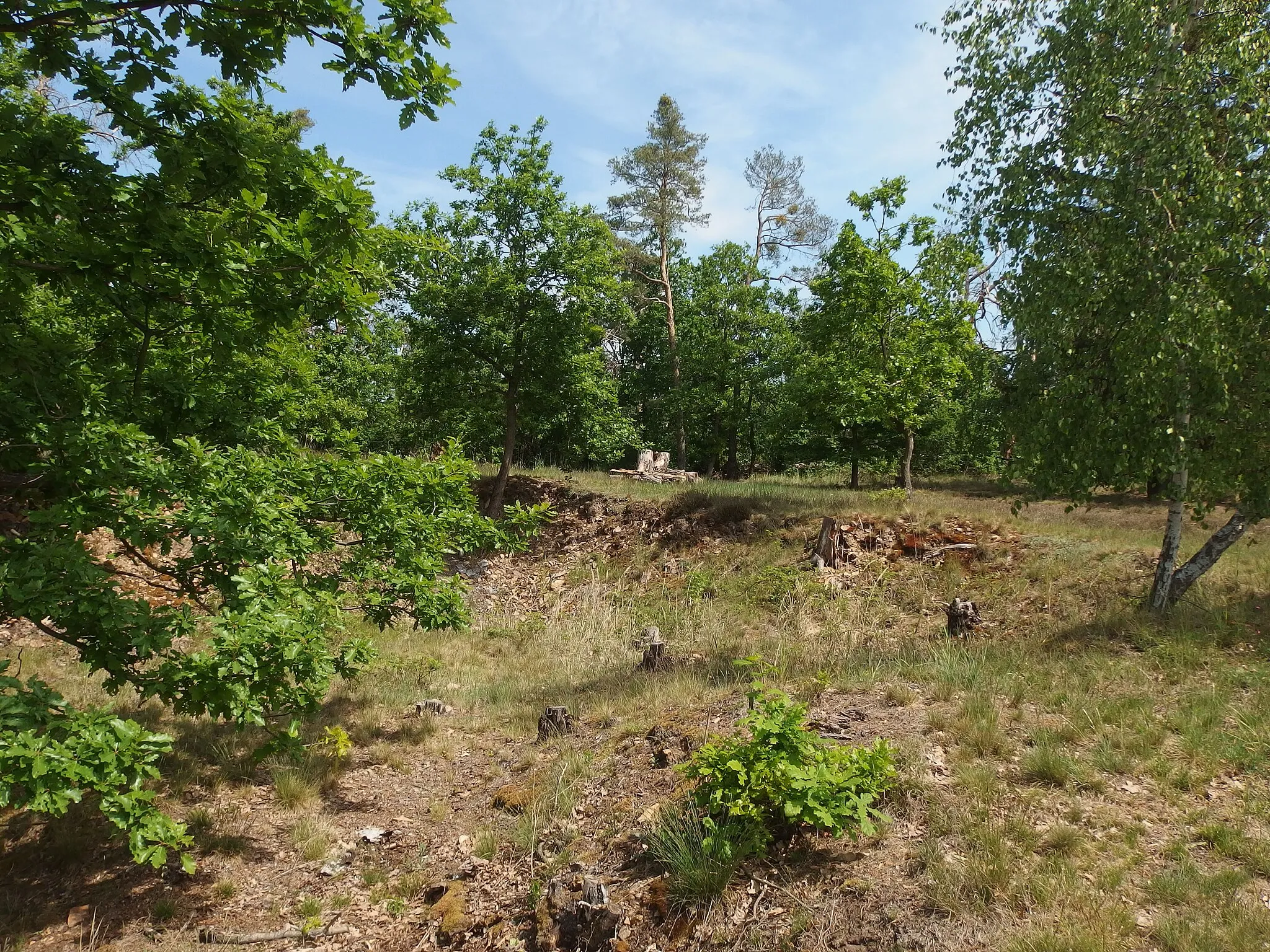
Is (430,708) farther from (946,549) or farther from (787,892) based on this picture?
(946,549)

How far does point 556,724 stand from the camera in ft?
24.6

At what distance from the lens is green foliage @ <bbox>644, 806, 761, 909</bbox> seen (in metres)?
4.24

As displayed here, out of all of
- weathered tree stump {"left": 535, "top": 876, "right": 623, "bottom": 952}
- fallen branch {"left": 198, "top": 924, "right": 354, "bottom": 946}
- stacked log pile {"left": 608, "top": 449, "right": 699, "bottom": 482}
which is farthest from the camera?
stacked log pile {"left": 608, "top": 449, "right": 699, "bottom": 482}

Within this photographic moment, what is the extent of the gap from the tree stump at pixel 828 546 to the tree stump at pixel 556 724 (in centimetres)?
783

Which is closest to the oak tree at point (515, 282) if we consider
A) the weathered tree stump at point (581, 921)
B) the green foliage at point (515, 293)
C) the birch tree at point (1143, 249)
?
the green foliage at point (515, 293)

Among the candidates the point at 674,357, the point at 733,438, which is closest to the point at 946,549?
the point at 733,438

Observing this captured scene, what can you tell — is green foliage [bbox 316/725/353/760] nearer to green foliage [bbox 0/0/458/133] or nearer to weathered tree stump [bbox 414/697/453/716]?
weathered tree stump [bbox 414/697/453/716]

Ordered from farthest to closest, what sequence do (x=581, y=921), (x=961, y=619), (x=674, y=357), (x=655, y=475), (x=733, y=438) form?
(x=733, y=438)
(x=674, y=357)
(x=655, y=475)
(x=961, y=619)
(x=581, y=921)

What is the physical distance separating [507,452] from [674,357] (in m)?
12.0

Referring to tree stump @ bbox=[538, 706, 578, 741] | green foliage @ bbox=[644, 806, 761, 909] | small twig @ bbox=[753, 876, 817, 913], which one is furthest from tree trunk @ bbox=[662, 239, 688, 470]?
small twig @ bbox=[753, 876, 817, 913]

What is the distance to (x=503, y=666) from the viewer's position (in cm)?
1070

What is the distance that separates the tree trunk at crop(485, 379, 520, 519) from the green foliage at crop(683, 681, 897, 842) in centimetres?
1563

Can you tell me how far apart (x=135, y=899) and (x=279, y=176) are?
495 centimetres

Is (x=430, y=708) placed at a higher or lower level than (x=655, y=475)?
lower
